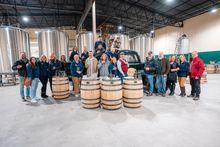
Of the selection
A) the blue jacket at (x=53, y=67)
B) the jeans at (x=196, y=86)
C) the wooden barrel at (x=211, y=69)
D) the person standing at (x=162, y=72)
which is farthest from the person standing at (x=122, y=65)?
the wooden barrel at (x=211, y=69)

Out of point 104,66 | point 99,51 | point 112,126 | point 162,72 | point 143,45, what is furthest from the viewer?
point 143,45

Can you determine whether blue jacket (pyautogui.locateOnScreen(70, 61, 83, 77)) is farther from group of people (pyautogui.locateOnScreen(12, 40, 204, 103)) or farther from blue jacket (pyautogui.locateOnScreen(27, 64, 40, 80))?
blue jacket (pyautogui.locateOnScreen(27, 64, 40, 80))

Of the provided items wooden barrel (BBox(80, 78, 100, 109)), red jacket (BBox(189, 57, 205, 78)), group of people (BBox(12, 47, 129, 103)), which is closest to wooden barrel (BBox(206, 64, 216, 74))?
red jacket (BBox(189, 57, 205, 78))

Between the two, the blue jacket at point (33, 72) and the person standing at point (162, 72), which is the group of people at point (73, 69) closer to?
the blue jacket at point (33, 72)

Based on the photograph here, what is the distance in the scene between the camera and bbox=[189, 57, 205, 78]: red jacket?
4.13 metres

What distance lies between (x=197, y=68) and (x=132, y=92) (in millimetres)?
2420

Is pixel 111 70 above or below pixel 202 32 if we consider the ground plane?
below

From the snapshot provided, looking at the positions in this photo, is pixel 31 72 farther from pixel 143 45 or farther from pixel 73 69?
pixel 143 45

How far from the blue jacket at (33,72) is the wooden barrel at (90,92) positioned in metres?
1.89

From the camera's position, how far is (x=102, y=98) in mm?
3594

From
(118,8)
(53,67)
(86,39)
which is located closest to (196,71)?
(53,67)

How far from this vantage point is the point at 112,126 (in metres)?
2.65

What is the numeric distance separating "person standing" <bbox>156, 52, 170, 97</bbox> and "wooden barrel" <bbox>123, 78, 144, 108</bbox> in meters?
1.54

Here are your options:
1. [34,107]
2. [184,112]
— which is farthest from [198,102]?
[34,107]
